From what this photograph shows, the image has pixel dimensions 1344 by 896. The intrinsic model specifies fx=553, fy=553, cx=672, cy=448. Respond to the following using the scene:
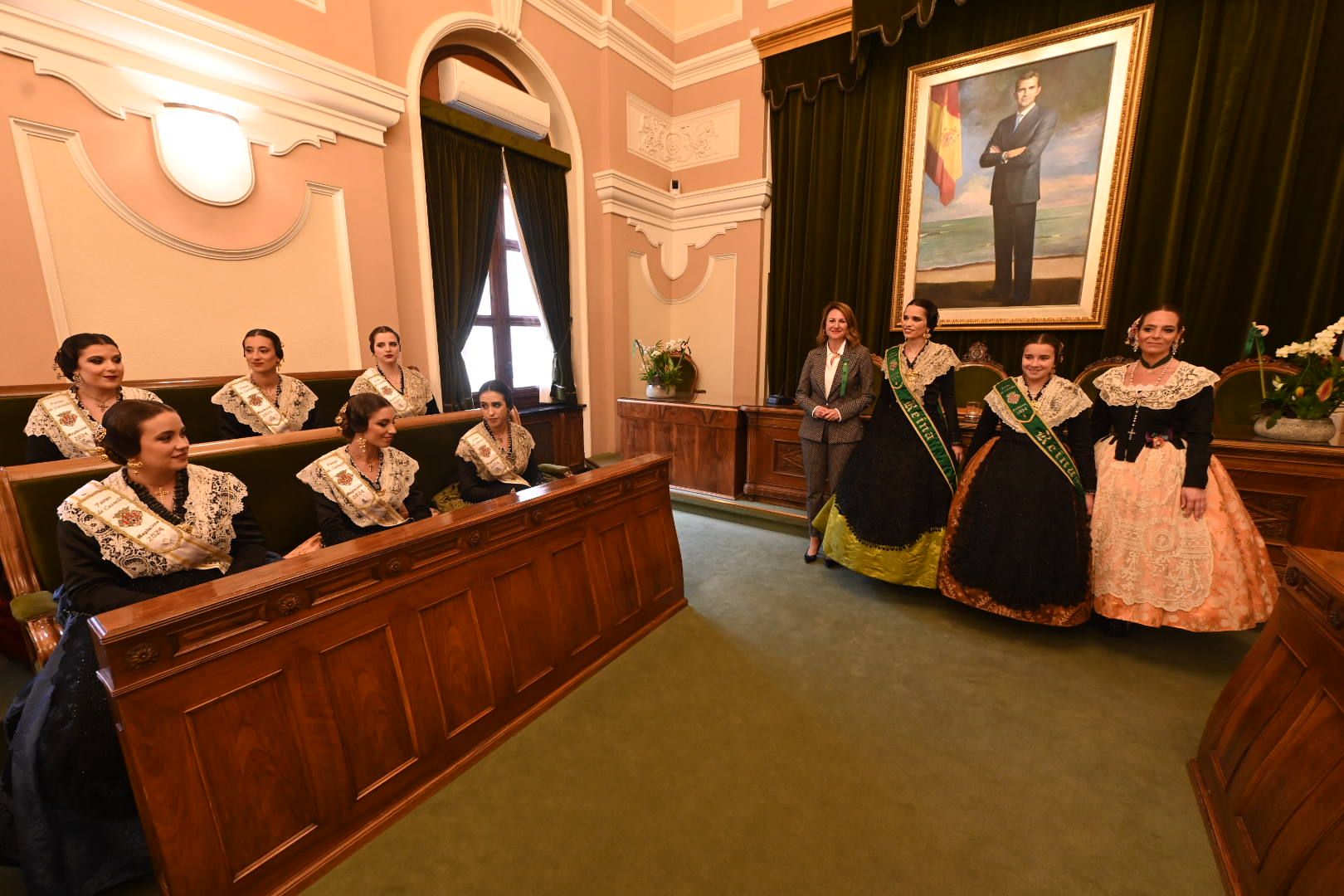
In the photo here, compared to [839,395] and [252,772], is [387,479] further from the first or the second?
[839,395]

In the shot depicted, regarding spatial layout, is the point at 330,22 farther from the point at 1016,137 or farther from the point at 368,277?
the point at 1016,137

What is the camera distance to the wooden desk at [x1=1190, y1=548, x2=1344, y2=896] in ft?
3.64

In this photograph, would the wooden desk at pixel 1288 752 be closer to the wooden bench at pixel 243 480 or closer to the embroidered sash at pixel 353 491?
the embroidered sash at pixel 353 491

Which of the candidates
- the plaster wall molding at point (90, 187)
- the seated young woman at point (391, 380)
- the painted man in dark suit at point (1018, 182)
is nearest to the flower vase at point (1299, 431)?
the painted man in dark suit at point (1018, 182)

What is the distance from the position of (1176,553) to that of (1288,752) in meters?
1.09

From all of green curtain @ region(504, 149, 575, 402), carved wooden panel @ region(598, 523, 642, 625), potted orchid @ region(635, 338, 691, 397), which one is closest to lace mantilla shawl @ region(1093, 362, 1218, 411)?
carved wooden panel @ region(598, 523, 642, 625)

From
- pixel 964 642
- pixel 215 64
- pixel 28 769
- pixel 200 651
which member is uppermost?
pixel 215 64

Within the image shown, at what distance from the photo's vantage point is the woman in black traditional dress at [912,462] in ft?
8.67

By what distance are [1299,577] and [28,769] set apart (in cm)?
298

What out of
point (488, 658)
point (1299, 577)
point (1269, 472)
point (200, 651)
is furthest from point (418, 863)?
point (1269, 472)

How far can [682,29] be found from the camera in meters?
5.26

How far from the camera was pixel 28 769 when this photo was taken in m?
1.19

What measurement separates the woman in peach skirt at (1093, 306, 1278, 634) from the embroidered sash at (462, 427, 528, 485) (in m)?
2.55

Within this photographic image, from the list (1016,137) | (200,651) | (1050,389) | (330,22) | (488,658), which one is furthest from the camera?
(1016,137)
